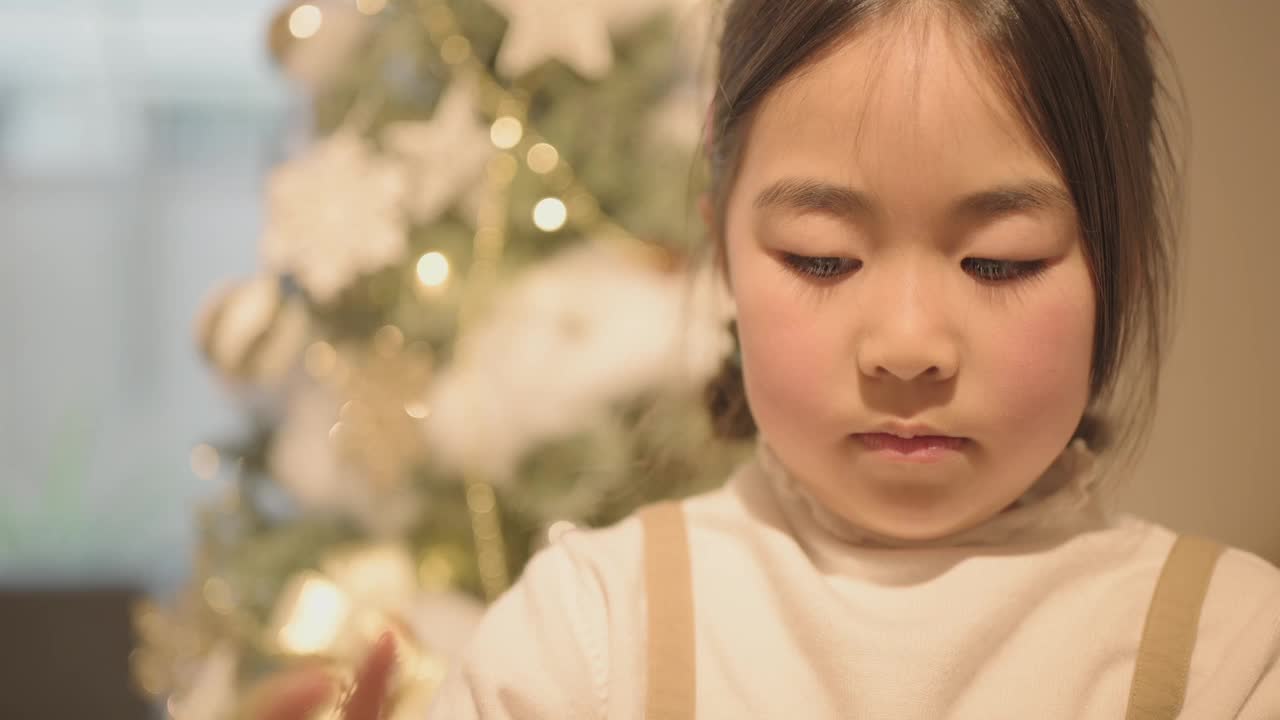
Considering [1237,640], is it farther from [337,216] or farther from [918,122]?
[337,216]

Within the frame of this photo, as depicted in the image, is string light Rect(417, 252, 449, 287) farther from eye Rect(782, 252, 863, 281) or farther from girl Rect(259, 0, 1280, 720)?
eye Rect(782, 252, 863, 281)

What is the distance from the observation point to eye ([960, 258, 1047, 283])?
641mm

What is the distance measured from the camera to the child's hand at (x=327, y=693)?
66 cm

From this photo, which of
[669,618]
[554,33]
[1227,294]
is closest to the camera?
[669,618]

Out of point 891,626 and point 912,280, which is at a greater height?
point 912,280

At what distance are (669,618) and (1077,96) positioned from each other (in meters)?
0.37

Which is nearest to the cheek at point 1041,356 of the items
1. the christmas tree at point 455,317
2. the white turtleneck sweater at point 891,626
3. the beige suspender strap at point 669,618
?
the white turtleneck sweater at point 891,626

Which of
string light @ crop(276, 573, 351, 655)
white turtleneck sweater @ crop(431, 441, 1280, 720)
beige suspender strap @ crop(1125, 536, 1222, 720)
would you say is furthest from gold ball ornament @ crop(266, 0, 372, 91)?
beige suspender strap @ crop(1125, 536, 1222, 720)

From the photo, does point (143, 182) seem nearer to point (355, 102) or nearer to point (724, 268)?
point (355, 102)

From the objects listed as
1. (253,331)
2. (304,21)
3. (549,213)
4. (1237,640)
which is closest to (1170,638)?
(1237,640)

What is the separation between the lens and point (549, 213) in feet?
3.91

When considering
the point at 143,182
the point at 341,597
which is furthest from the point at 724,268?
the point at 143,182

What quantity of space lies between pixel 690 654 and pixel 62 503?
2211 mm

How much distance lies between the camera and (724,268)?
79 centimetres
